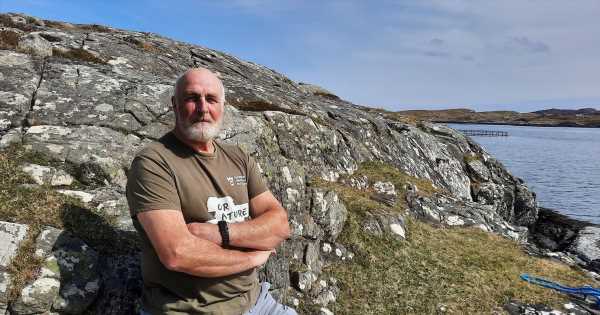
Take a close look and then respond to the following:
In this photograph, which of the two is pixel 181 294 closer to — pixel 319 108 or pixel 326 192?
pixel 326 192

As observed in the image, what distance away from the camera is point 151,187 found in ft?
16.7

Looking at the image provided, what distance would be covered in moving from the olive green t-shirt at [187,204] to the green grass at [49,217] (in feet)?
6.47

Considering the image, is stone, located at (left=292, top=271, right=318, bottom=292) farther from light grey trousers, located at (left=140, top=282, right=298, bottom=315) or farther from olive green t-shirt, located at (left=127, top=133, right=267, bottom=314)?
olive green t-shirt, located at (left=127, top=133, right=267, bottom=314)

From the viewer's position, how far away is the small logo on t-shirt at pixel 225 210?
562cm

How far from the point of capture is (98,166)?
9.07 metres

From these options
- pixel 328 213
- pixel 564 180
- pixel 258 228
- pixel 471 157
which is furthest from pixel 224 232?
pixel 564 180

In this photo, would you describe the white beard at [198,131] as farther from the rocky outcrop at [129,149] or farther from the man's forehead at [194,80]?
the rocky outcrop at [129,149]

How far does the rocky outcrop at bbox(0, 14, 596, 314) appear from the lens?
21.5 ft

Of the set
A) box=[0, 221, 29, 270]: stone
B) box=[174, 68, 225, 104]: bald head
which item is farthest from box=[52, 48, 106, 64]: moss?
box=[174, 68, 225, 104]: bald head

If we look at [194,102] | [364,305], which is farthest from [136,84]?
[364,305]

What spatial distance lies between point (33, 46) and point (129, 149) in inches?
239

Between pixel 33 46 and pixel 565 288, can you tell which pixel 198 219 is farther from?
pixel 33 46

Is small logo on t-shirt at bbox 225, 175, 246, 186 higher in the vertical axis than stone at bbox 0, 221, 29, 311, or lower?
higher

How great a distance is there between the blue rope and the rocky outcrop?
136 inches
